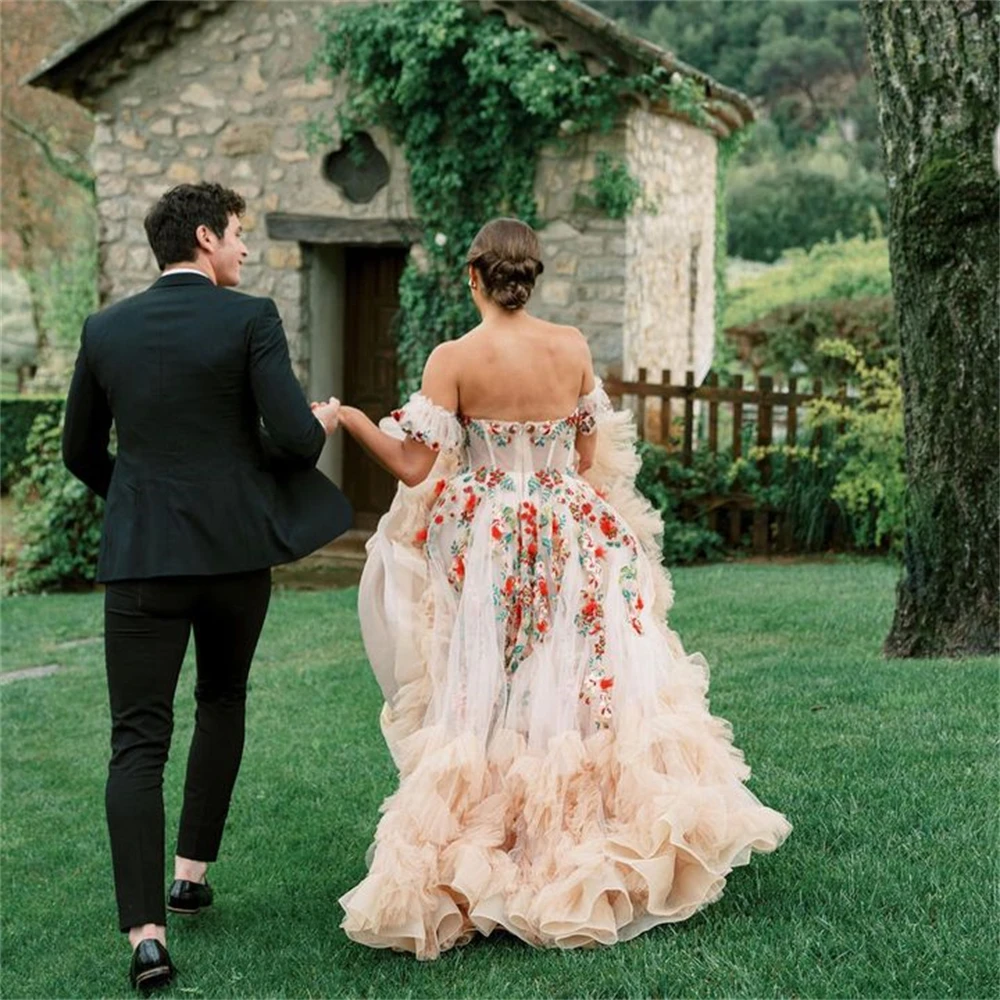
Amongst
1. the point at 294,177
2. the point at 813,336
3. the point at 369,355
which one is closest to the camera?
the point at 294,177

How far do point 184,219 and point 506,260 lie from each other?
2.81 ft

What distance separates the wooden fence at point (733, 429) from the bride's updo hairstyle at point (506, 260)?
7.62m

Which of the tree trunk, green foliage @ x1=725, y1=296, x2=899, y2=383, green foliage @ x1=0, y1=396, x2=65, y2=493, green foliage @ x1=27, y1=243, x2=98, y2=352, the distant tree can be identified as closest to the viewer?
the tree trunk

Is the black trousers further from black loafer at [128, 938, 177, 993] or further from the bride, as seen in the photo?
the bride

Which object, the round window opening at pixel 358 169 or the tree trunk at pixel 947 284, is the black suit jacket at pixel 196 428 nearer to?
the tree trunk at pixel 947 284

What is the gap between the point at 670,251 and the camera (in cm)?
1311

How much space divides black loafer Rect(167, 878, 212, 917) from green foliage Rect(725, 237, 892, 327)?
46.3ft

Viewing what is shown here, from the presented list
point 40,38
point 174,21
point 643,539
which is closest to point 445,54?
point 174,21

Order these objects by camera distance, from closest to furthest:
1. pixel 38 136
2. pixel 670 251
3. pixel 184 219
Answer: pixel 184 219
pixel 670 251
pixel 38 136

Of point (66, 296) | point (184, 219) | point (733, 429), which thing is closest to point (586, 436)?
point (184, 219)

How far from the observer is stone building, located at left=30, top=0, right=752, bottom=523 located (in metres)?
11.7

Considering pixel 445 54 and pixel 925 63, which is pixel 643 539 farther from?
pixel 445 54

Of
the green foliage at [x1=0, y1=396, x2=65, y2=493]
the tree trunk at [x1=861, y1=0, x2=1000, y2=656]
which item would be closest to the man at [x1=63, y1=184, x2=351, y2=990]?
the tree trunk at [x1=861, y1=0, x2=1000, y2=656]

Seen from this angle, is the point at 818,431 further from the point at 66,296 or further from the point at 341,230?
the point at 66,296
